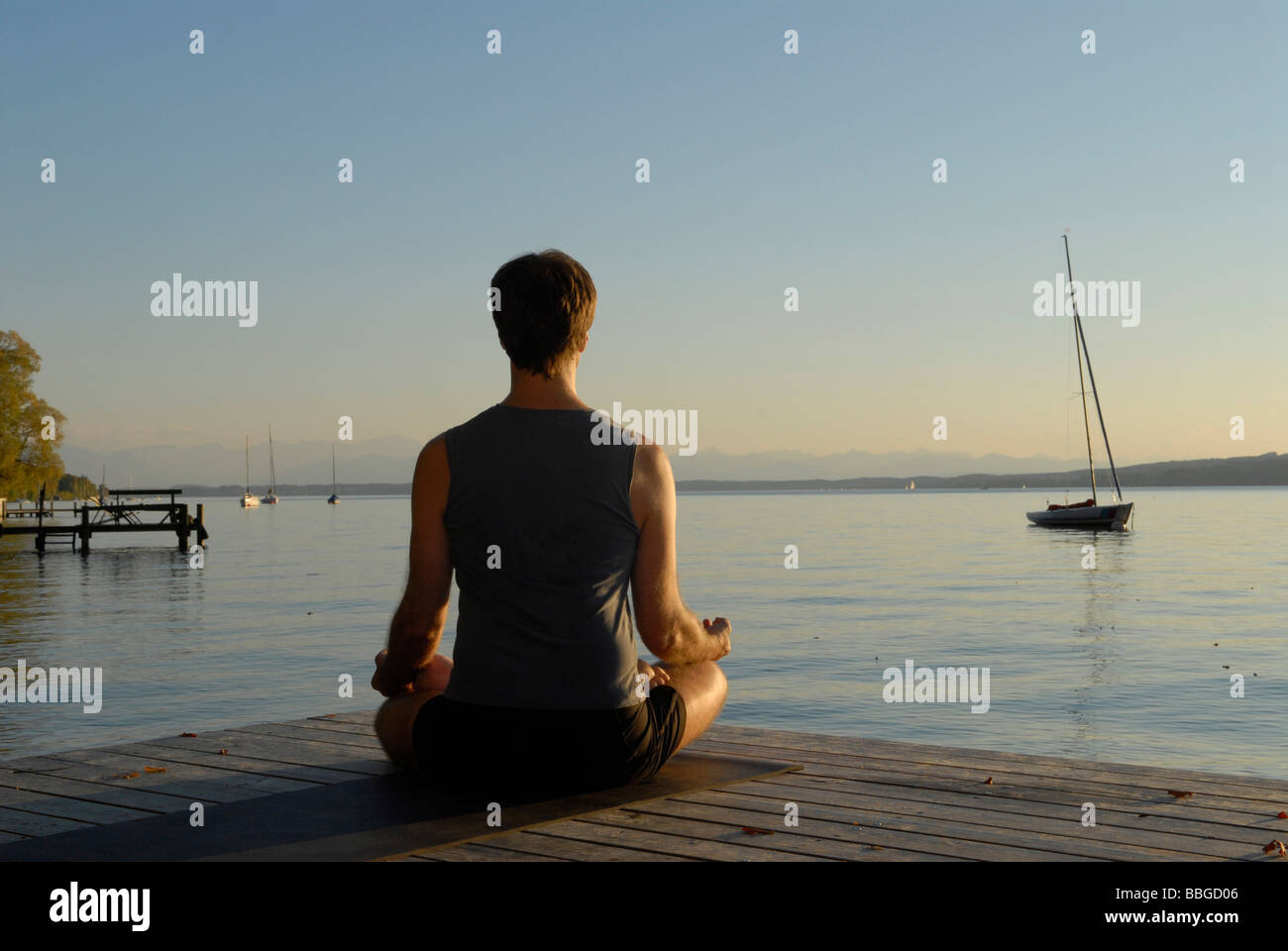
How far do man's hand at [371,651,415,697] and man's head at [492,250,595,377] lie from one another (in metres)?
1.27

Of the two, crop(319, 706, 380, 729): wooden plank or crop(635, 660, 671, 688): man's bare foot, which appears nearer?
crop(635, 660, 671, 688): man's bare foot

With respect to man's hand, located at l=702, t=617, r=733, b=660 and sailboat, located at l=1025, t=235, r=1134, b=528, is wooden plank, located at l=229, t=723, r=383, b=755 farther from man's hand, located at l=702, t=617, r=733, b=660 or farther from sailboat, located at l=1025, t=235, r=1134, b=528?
sailboat, located at l=1025, t=235, r=1134, b=528

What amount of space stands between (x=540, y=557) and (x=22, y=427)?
240ft

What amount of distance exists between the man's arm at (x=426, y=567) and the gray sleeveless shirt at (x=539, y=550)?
0.04 metres

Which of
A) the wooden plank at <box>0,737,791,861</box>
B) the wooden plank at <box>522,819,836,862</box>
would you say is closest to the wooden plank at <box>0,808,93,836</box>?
the wooden plank at <box>0,737,791,861</box>

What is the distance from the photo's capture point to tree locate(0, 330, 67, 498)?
66562 mm

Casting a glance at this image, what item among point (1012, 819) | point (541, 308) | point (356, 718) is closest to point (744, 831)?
point (1012, 819)

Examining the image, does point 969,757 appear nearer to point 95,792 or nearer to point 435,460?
point 435,460

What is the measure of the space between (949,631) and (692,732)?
22.7m

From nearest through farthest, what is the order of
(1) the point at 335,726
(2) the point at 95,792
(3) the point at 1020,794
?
(3) the point at 1020,794, (2) the point at 95,792, (1) the point at 335,726

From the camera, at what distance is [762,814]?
14.4 ft

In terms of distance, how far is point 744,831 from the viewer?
13.6 feet
